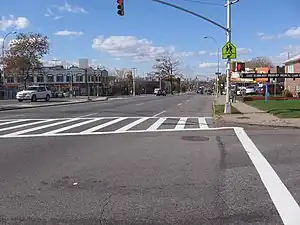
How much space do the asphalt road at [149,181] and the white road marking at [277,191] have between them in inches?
0.6

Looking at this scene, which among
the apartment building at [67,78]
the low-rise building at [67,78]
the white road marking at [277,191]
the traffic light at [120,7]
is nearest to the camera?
the white road marking at [277,191]

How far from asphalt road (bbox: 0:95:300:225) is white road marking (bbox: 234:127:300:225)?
0.01 meters

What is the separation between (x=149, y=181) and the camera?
7301 millimetres

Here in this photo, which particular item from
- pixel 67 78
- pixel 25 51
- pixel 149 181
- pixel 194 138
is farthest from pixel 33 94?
pixel 67 78

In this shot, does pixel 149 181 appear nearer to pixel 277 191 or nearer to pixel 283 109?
pixel 277 191

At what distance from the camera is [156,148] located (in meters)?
11.2

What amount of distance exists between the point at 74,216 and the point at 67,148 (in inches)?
236

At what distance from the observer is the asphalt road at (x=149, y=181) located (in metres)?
5.43

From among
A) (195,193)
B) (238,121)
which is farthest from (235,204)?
(238,121)

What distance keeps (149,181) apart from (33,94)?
44702 mm

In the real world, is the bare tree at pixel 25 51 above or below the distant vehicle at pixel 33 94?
above

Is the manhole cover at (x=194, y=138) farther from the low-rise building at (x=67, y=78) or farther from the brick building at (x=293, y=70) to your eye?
the low-rise building at (x=67, y=78)

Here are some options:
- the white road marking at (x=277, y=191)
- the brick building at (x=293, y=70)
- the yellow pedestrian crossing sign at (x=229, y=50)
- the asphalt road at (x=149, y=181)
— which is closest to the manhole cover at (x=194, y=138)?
the asphalt road at (x=149, y=181)

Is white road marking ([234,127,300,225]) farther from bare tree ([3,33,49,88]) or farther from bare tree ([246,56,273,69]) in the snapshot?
bare tree ([246,56,273,69])
